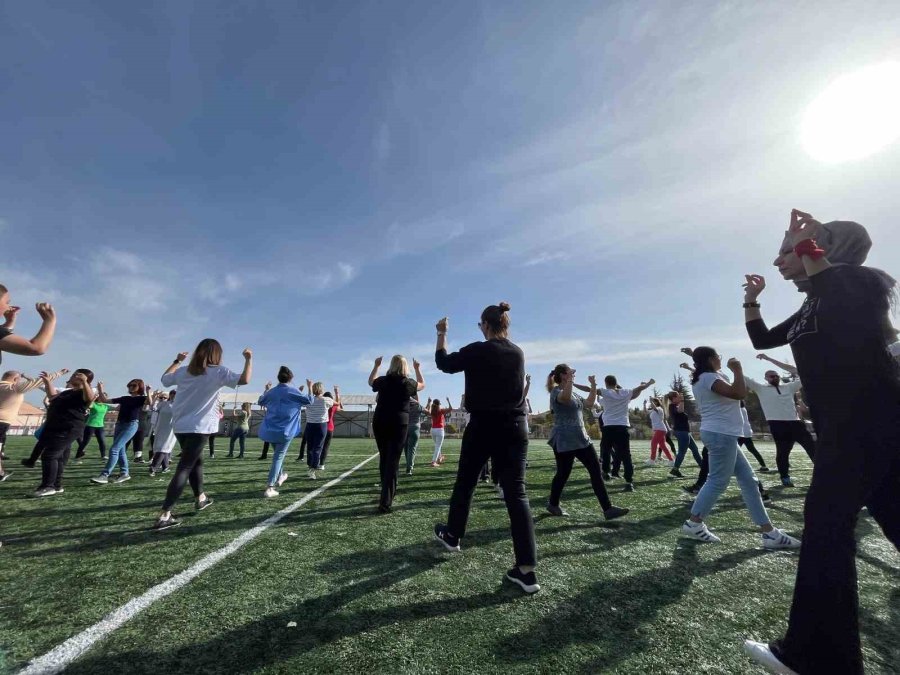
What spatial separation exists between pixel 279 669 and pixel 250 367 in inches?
152

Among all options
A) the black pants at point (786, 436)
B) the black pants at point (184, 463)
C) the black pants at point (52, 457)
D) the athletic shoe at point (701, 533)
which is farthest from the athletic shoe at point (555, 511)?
the black pants at point (52, 457)

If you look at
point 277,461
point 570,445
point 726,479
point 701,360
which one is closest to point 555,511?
point 570,445

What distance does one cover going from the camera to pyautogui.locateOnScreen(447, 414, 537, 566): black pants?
3.30m

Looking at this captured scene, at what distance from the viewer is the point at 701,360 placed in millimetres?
5281

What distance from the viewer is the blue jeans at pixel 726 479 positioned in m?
4.61

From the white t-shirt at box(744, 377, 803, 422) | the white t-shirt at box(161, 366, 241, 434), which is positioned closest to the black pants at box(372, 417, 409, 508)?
the white t-shirt at box(161, 366, 241, 434)

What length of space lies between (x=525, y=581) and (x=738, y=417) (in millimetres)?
3252

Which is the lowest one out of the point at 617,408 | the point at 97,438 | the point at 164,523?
the point at 164,523

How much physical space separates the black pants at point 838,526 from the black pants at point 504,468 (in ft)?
5.42

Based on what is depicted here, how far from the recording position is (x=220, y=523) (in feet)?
16.9

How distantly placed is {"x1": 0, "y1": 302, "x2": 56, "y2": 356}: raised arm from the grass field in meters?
1.89

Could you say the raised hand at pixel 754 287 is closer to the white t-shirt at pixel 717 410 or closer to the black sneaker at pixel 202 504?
the white t-shirt at pixel 717 410

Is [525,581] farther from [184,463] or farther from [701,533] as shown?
[184,463]

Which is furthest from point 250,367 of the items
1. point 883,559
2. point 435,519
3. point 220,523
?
point 883,559
